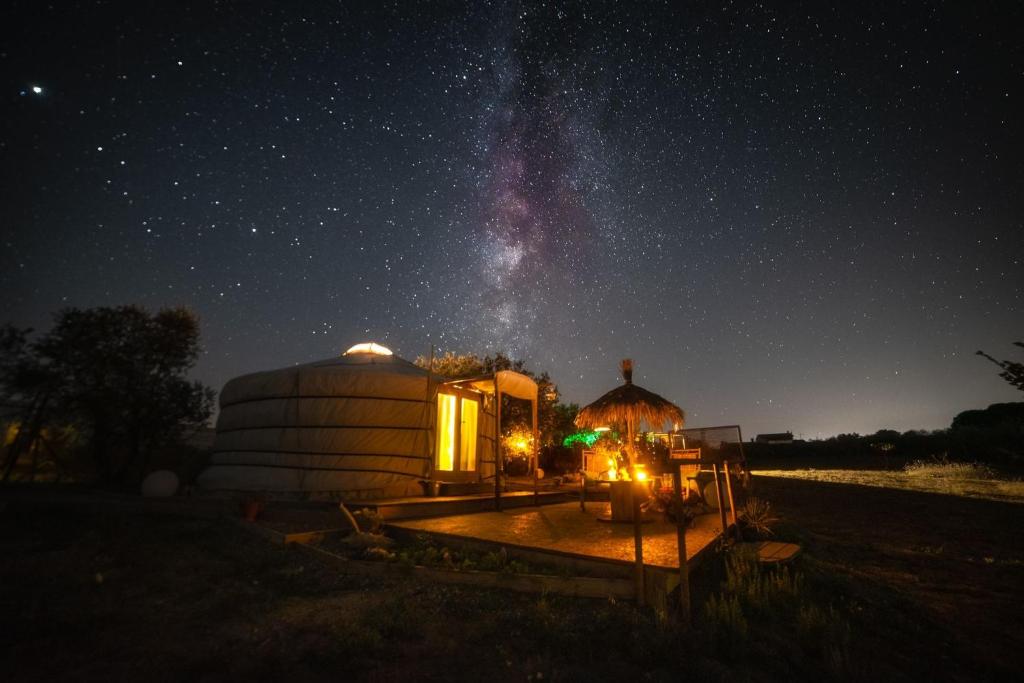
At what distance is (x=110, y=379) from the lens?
10.2 m

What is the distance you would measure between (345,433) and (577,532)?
491cm

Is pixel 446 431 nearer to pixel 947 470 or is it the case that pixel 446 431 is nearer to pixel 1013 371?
pixel 1013 371

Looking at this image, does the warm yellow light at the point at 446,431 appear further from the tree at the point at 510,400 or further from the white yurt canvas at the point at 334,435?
the tree at the point at 510,400

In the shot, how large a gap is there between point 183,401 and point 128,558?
8.00 meters

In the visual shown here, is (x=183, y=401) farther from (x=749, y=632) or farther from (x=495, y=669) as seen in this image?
(x=749, y=632)

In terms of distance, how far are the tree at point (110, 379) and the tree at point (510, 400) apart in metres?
7.91

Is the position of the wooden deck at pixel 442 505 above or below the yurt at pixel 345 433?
below

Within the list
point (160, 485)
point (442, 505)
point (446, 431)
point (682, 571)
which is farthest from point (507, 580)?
point (160, 485)

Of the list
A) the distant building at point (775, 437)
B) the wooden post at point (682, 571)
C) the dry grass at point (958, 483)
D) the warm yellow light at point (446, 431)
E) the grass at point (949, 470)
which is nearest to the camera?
the wooden post at point (682, 571)

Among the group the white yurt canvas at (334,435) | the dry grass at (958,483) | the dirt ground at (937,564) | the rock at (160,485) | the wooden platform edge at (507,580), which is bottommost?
the dirt ground at (937,564)

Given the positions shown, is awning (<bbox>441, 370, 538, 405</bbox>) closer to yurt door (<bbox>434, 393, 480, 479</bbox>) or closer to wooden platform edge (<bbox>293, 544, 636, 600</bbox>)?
yurt door (<bbox>434, 393, 480, 479</bbox>)

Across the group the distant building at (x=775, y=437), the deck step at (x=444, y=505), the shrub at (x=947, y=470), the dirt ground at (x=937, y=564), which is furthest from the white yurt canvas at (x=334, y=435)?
the distant building at (x=775, y=437)

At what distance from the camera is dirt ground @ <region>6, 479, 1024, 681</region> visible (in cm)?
247

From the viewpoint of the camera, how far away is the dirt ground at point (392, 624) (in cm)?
247
